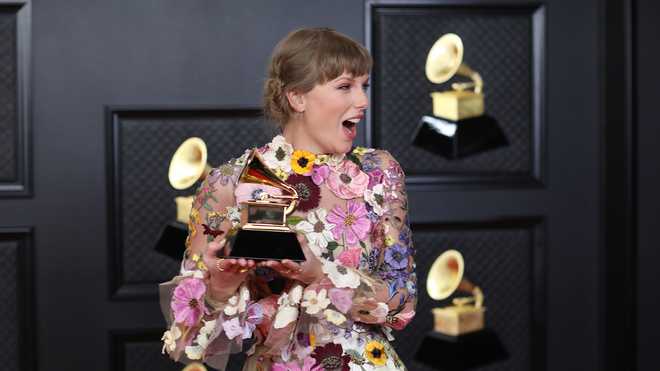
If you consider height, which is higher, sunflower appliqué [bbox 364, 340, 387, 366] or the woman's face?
the woman's face

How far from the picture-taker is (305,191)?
1701 mm

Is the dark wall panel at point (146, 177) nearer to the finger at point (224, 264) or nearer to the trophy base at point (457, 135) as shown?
the trophy base at point (457, 135)

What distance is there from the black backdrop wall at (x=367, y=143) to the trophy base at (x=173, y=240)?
32 mm

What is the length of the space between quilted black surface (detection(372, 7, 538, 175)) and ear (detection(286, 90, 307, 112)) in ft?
2.72

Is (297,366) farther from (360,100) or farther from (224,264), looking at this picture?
(360,100)

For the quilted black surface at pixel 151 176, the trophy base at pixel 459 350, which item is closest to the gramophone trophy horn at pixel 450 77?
the quilted black surface at pixel 151 176

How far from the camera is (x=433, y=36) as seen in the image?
8.32ft

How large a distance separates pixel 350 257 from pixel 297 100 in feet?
0.96

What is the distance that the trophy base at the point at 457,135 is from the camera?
2539 mm

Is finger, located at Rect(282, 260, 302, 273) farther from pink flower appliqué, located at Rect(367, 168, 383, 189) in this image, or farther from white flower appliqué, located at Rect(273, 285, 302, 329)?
pink flower appliqué, located at Rect(367, 168, 383, 189)

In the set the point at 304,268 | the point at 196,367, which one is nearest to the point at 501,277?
the point at 196,367

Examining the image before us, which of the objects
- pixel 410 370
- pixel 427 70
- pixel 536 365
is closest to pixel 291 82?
pixel 427 70

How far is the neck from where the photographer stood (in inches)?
67.6

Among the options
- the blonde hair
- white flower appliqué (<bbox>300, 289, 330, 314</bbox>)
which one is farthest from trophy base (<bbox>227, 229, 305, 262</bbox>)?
the blonde hair
